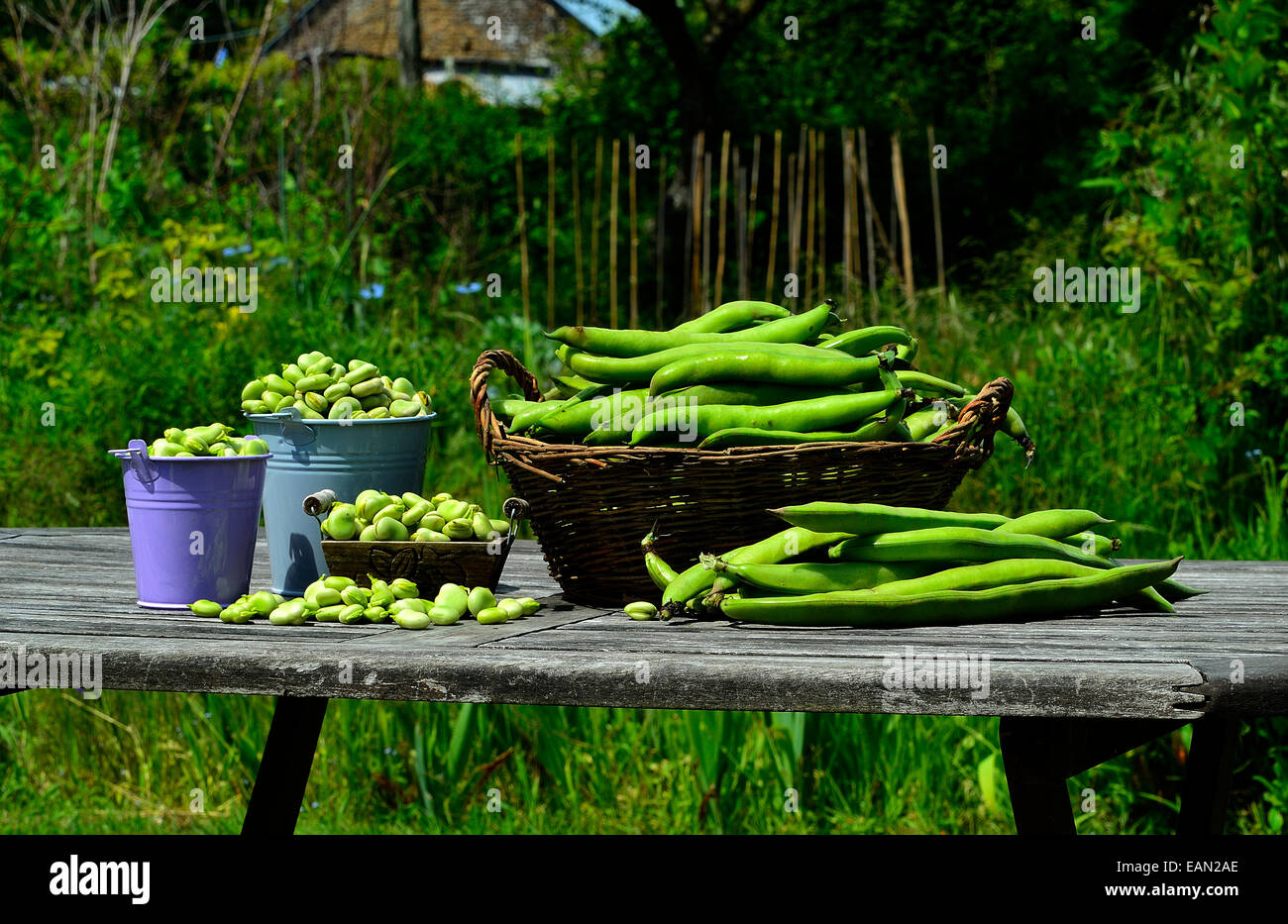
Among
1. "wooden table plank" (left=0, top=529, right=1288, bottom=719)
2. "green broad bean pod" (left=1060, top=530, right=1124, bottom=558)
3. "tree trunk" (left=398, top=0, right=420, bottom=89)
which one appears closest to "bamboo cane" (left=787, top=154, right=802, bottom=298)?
"green broad bean pod" (left=1060, top=530, right=1124, bottom=558)

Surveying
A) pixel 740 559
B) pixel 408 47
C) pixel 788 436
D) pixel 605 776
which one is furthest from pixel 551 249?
pixel 408 47

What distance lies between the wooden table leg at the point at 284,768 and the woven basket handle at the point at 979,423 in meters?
1.00

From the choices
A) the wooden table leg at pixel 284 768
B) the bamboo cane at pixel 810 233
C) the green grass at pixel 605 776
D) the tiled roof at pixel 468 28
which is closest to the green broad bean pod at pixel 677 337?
the wooden table leg at pixel 284 768

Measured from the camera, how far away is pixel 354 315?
18.4 feet

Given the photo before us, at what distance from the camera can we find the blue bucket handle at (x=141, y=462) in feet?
5.77

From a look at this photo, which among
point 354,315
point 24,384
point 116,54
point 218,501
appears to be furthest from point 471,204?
point 218,501

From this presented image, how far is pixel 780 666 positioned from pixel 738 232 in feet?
22.7

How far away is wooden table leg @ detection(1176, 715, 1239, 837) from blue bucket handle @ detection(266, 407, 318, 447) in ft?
4.43

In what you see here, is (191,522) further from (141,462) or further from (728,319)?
(728,319)

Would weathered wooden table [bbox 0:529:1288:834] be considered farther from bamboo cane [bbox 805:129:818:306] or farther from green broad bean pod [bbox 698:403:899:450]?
bamboo cane [bbox 805:129:818:306]

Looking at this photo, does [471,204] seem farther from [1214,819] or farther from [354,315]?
[1214,819]

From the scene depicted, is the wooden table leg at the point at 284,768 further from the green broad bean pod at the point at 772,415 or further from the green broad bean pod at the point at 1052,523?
the green broad bean pod at the point at 1052,523

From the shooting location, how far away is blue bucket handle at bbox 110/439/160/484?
1759 millimetres
